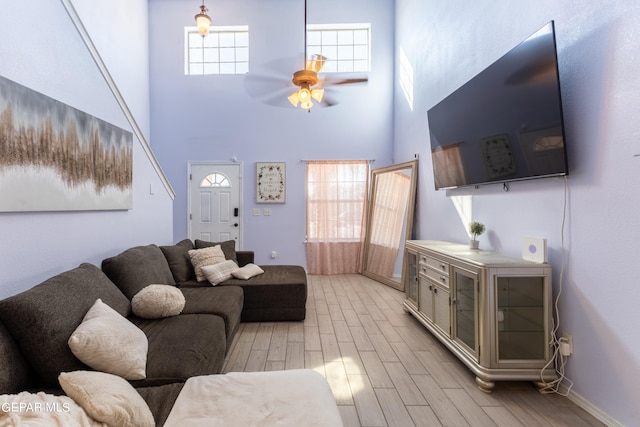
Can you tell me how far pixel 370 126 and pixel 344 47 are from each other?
5.10 ft

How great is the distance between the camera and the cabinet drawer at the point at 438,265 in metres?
2.59

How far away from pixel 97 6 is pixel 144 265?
165 inches

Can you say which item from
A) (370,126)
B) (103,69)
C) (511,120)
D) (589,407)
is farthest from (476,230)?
(103,69)

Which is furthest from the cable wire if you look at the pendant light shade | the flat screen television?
the pendant light shade

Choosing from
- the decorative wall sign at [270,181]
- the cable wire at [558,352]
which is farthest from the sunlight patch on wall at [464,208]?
the decorative wall sign at [270,181]

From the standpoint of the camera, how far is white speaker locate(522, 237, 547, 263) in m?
2.07

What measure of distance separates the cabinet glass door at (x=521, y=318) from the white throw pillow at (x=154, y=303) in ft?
7.60

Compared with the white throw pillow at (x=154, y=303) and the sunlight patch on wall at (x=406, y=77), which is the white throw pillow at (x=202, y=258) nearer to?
the white throw pillow at (x=154, y=303)

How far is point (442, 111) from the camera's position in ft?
10.7

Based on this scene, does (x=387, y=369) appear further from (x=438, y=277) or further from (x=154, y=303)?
(x=154, y=303)

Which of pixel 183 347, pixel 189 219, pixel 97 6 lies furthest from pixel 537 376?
pixel 97 6

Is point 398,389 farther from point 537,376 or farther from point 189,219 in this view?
point 189,219

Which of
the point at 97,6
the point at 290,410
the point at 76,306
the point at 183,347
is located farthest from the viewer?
the point at 97,6

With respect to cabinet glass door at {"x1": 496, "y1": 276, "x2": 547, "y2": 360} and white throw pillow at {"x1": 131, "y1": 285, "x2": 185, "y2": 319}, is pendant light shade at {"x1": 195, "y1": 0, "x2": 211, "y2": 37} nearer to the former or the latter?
white throw pillow at {"x1": 131, "y1": 285, "x2": 185, "y2": 319}
